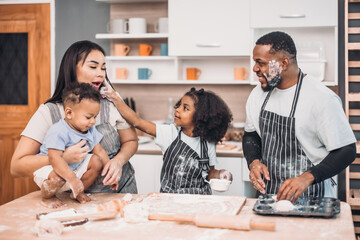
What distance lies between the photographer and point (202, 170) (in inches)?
98.1

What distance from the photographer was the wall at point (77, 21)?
4445mm

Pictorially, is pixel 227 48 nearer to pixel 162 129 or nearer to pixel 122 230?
pixel 162 129

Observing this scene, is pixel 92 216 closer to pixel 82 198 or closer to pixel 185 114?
pixel 82 198

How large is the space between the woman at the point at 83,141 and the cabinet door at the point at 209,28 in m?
1.69

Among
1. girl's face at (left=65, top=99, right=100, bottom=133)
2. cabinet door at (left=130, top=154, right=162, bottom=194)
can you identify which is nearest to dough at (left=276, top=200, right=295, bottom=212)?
girl's face at (left=65, top=99, right=100, bottom=133)

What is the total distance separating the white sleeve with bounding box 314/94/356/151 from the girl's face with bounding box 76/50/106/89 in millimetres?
1031

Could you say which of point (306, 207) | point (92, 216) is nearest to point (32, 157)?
point (92, 216)

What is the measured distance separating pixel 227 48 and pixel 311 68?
700 mm

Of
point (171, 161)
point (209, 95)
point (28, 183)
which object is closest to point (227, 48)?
point (209, 95)

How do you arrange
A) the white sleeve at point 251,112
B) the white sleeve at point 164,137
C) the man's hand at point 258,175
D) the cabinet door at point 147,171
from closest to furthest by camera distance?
the man's hand at point 258,175
the white sleeve at point 251,112
the white sleeve at point 164,137
the cabinet door at point 147,171

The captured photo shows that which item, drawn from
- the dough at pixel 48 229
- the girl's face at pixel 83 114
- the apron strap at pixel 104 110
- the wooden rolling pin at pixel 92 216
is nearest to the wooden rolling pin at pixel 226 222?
the wooden rolling pin at pixel 92 216

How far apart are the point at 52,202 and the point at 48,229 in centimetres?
43

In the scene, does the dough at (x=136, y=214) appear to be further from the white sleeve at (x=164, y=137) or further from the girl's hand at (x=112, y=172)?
the white sleeve at (x=164, y=137)

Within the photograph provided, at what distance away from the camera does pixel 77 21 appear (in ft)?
14.8
